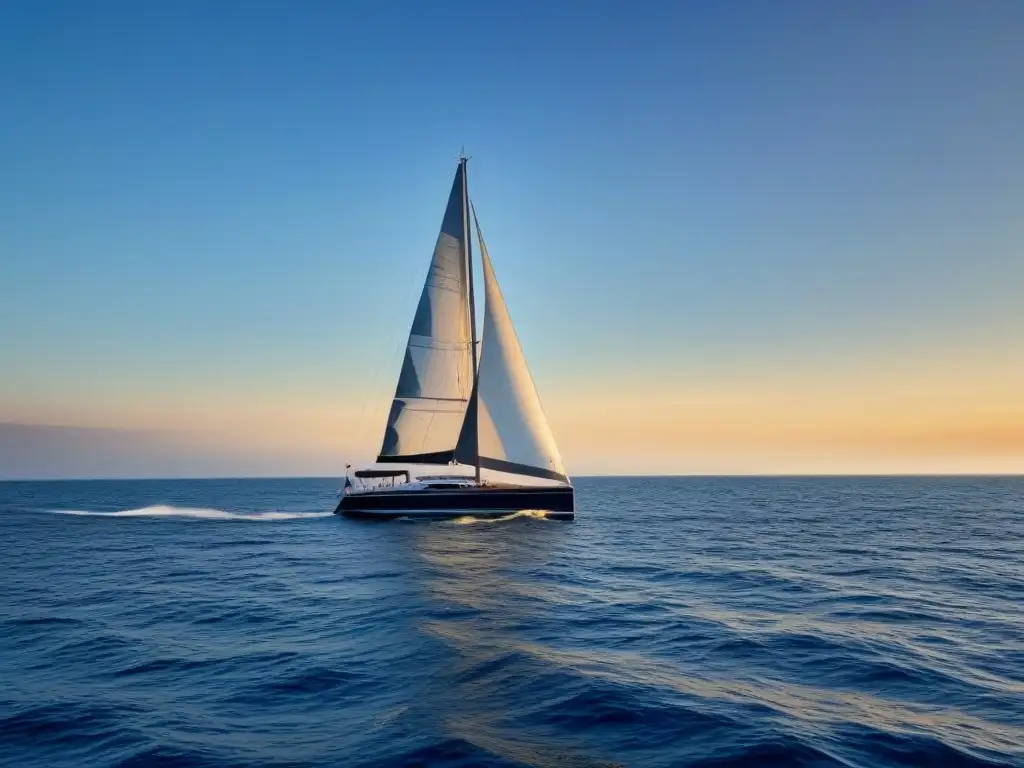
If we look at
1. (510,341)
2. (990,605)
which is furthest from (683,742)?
(510,341)

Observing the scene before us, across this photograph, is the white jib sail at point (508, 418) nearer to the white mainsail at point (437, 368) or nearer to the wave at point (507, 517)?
the wave at point (507, 517)

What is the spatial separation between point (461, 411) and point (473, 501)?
764cm

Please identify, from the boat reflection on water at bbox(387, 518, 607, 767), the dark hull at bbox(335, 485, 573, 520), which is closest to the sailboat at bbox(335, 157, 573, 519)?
the dark hull at bbox(335, 485, 573, 520)

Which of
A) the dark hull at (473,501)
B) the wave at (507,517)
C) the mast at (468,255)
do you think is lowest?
the wave at (507,517)

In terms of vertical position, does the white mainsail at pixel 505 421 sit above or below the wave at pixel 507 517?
above

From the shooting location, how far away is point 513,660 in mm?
13859

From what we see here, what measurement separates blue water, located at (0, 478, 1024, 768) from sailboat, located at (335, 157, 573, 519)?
1324cm

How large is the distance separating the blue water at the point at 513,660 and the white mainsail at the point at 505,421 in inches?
519

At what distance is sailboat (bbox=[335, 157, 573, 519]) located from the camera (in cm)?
4400

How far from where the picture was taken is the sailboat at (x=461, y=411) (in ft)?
144

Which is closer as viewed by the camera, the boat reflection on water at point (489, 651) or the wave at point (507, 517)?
the boat reflection on water at point (489, 651)

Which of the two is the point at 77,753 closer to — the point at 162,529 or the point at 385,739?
the point at 385,739

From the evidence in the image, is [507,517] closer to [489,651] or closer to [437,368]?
[437,368]

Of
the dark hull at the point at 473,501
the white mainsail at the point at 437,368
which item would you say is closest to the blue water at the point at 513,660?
the dark hull at the point at 473,501
